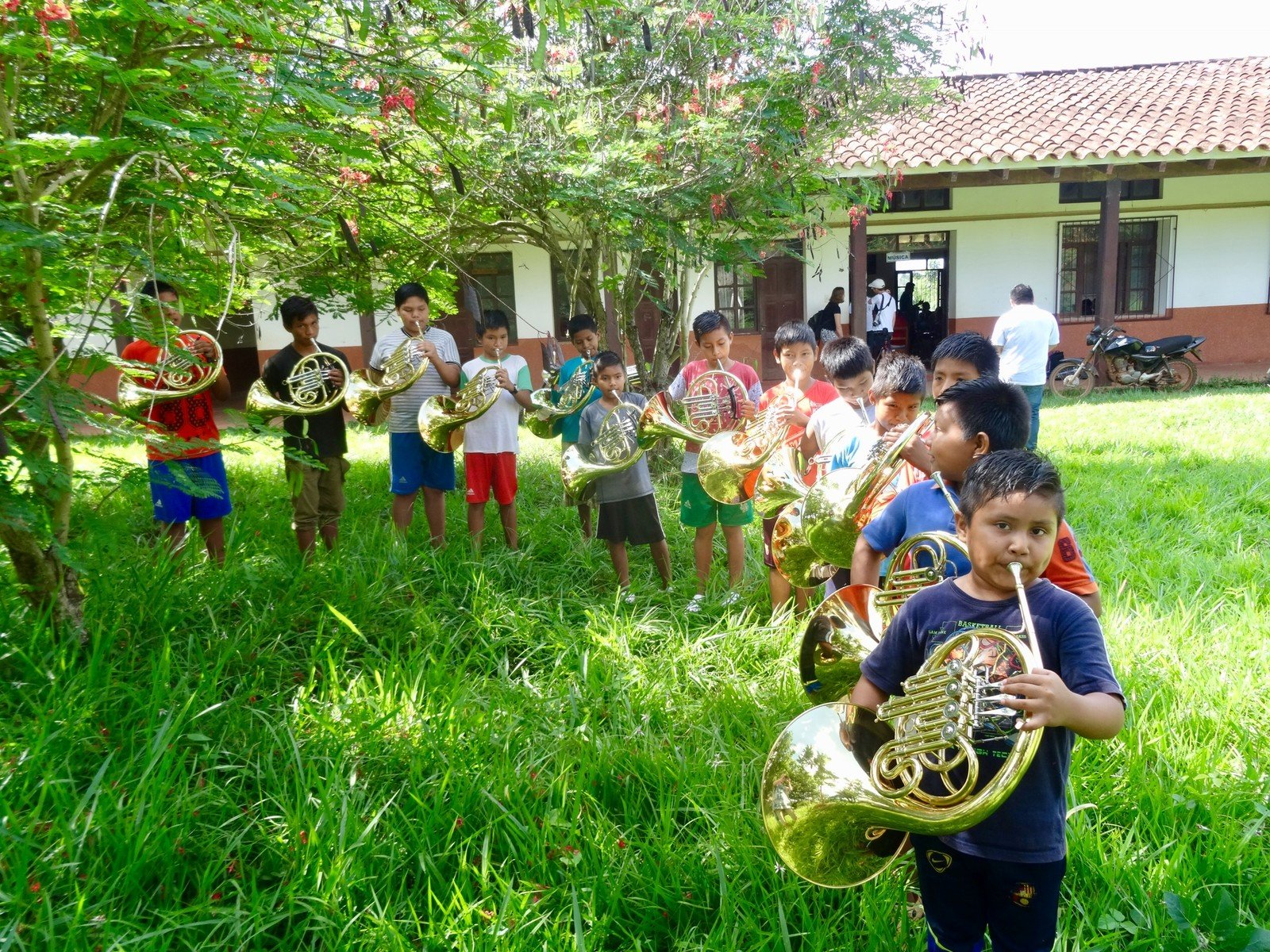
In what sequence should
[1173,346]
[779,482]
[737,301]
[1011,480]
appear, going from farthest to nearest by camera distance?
[737,301], [1173,346], [779,482], [1011,480]

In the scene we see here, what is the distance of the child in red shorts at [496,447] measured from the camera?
4914 mm

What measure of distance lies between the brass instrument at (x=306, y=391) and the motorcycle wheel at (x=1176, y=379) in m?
10.3

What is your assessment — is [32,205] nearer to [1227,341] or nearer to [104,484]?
[104,484]

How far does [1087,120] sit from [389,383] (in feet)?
35.6

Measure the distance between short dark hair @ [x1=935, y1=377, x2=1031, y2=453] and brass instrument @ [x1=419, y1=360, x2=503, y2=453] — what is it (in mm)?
2990

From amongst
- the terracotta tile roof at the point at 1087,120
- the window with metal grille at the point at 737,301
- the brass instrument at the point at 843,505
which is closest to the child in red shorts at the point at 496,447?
the brass instrument at the point at 843,505

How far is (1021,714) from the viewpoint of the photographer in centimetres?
147

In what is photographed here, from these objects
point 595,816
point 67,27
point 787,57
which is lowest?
point 595,816

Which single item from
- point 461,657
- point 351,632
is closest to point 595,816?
point 461,657

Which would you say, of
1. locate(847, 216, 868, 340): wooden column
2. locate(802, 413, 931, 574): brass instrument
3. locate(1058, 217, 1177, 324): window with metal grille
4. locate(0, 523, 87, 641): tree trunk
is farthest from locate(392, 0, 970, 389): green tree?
locate(1058, 217, 1177, 324): window with metal grille

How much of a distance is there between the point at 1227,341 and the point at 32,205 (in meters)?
14.2

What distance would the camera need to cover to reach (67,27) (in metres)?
2.68

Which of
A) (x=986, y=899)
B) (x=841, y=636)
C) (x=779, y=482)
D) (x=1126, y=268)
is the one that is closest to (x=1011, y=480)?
(x=841, y=636)

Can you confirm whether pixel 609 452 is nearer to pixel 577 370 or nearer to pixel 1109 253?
pixel 577 370
